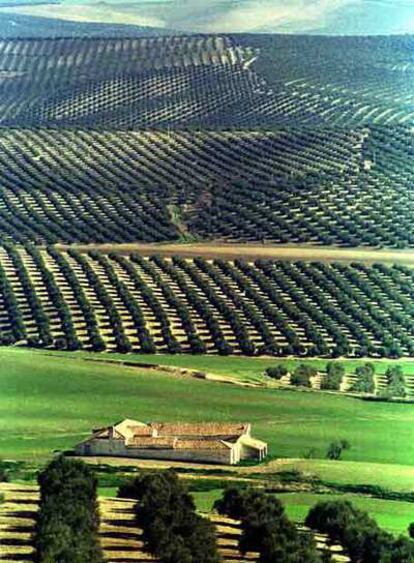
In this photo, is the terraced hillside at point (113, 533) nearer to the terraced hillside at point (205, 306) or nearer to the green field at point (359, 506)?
the green field at point (359, 506)

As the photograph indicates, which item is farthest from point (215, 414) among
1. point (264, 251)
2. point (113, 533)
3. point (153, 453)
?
point (264, 251)

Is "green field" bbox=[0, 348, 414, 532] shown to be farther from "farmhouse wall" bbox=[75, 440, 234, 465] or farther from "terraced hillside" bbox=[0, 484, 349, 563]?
"terraced hillside" bbox=[0, 484, 349, 563]

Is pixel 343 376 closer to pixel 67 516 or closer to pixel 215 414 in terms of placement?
pixel 215 414

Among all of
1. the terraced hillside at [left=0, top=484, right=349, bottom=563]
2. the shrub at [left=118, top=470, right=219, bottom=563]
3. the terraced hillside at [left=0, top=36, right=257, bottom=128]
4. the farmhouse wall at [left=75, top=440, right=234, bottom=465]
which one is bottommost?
the terraced hillside at [left=0, top=484, right=349, bottom=563]

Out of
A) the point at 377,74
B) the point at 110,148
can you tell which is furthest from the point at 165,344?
the point at 377,74

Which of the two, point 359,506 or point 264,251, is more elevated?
point 264,251

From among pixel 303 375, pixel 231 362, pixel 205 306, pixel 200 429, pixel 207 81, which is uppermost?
pixel 207 81

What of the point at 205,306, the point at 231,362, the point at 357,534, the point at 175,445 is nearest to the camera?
the point at 357,534

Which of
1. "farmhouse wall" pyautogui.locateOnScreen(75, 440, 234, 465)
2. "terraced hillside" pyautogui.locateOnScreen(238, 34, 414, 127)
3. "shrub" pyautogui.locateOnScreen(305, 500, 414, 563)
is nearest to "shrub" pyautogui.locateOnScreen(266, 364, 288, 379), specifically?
"farmhouse wall" pyautogui.locateOnScreen(75, 440, 234, 465)
